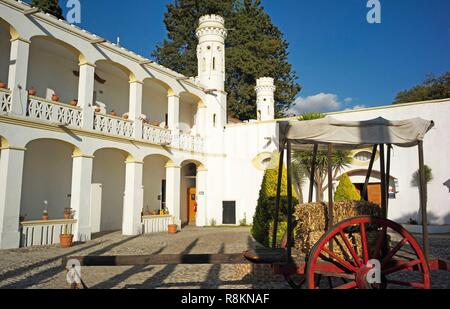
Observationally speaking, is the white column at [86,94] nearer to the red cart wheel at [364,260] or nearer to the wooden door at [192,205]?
the wooden door at [192,205]

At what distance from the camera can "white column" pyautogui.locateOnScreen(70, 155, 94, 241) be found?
13281 mm

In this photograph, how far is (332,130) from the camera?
4746mm

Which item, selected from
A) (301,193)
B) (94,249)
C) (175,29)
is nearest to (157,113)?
(301,193)

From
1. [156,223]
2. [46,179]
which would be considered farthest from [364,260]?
[46,179]

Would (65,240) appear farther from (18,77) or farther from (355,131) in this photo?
(355,131)

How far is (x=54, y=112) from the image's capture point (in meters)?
12.8

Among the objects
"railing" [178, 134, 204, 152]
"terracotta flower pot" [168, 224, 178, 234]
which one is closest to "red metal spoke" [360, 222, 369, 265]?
"terracotta flower pot" [168, 224, 178, 234]

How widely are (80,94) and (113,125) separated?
192 centimetres

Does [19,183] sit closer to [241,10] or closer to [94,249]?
[94,249]

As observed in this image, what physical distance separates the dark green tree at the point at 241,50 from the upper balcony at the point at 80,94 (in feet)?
47.0

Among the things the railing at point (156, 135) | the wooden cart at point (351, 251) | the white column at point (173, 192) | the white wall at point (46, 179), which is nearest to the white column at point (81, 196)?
the white wall at point (46, 179)

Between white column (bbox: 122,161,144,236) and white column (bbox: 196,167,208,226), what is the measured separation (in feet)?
16.7

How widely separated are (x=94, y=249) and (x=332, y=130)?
371 inches
